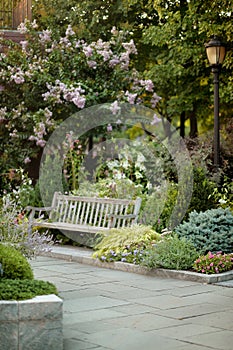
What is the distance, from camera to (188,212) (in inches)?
395

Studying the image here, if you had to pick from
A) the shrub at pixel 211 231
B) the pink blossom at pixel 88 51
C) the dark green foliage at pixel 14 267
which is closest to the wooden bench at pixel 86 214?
the shrub at pixel 211 231

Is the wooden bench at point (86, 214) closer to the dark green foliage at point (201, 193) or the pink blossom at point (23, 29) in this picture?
the dark green foliage at point (201, 193)

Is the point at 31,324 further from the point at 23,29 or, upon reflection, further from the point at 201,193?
the point at 23,29

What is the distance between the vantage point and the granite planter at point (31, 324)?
4.65 metres

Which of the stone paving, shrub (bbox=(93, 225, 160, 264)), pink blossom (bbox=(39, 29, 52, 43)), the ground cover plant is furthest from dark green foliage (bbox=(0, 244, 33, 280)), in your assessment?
pink blossom (bbox=(39, 29, 52, 43))

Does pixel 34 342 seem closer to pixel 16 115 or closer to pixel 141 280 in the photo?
pixel 141 280

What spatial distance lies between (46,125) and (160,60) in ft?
15.0

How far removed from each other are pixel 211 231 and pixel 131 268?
1175 millimetres

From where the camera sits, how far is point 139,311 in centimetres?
620

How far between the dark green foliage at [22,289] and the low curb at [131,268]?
3123 millimetres

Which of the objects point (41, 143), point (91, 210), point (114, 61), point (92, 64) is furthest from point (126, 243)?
point (114, 61)

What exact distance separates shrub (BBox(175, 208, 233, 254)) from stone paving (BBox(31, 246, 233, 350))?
0.92m

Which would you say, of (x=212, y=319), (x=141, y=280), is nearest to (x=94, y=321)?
(x=212, y=319)

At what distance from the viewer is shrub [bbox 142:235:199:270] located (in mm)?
8297
